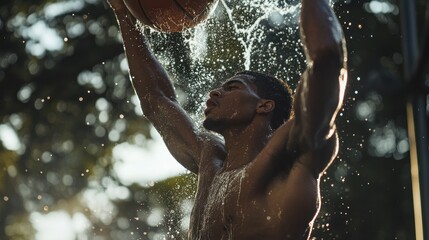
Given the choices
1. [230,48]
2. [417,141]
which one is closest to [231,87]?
[417,141]

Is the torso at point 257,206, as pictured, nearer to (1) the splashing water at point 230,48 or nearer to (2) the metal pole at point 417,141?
(2) the metal pole at point 417,141

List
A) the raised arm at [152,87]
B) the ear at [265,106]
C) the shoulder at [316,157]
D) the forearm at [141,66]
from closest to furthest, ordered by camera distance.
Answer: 1. the shoulder at [316,157]
2. the ear at [265,106]
3. the raised arm at [152,87]
4. the forearm at [141,66]

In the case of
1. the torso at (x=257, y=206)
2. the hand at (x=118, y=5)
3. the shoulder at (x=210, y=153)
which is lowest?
the torso at (x=257, y=206)

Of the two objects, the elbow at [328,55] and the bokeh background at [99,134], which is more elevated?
→ the bokeh background at [99,134]

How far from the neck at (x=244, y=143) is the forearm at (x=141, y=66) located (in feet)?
2.70

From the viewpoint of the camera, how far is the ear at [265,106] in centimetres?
518

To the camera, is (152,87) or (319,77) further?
(152,87)

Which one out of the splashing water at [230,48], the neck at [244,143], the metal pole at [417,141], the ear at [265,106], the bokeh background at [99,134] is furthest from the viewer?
the bokeh background at [99,134]

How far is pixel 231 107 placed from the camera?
519cm

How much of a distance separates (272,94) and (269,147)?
1.75ft

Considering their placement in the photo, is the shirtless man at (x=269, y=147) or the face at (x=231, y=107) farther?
the face at (x=231, y=107)

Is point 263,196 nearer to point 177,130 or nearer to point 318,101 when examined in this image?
point 318,101

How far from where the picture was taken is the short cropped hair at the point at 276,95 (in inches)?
206

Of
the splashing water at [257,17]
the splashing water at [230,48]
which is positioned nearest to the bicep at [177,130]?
the splashing water at [230,48]
